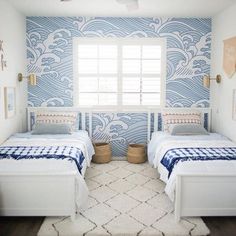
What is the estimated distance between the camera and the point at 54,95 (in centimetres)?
538

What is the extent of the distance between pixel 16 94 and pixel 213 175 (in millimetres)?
3214

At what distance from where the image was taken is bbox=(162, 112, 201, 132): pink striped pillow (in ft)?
16.8

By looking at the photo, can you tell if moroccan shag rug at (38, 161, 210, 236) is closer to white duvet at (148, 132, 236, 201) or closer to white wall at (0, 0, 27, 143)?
white duvet at (148, 132, 236, 201)

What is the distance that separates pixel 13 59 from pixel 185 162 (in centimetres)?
297

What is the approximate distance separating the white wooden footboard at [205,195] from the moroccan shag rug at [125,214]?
0.13m

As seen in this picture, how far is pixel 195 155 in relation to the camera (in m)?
3.54

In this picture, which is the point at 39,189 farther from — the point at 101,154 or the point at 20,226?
the point at 101,154

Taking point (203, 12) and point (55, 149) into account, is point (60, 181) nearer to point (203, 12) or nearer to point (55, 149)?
point (55, 149)

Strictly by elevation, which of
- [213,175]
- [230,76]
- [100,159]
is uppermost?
[230,76]

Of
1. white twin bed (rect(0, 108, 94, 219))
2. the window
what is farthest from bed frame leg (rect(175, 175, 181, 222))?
the window

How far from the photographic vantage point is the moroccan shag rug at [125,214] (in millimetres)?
2973

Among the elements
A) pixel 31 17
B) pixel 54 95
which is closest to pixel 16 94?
pixel 54 95

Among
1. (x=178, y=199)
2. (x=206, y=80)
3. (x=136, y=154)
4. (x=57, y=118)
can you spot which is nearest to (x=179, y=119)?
(x=206, y=80)

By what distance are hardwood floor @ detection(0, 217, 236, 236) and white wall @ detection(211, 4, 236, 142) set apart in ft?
5.20
